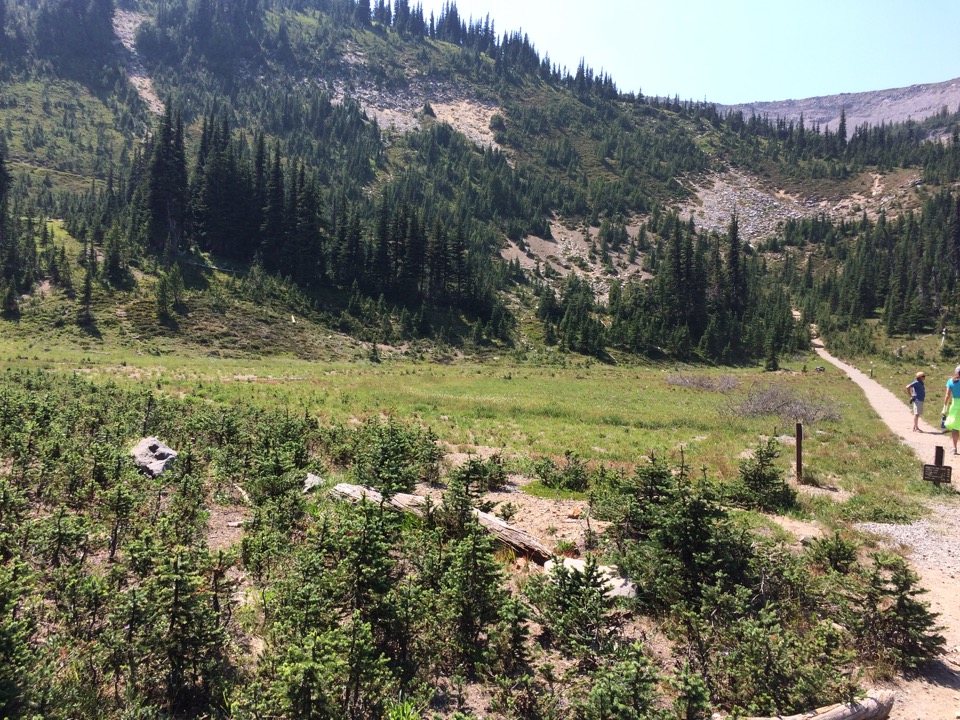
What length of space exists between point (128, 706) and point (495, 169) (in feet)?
617

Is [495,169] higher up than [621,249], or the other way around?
[495,169]

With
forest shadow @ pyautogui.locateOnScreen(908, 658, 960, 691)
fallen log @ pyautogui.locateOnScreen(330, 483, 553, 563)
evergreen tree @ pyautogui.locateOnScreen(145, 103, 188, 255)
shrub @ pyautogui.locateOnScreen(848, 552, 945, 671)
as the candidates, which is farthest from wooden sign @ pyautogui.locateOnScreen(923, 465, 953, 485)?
evergreen tree @ pyautogui.locateOnScreen(145, 103, 188, 255)

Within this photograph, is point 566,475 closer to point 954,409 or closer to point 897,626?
point 897,626

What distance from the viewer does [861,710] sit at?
240 inches

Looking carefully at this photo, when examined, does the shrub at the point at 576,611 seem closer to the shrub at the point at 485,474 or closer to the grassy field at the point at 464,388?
the shrub at the point at 485,474

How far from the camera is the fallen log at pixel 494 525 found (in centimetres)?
1041

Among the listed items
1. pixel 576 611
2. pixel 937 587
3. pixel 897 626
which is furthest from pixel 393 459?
pixel 937 587

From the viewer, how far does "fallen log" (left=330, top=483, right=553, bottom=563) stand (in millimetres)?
10406

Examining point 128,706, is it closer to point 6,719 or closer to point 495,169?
point 6,719

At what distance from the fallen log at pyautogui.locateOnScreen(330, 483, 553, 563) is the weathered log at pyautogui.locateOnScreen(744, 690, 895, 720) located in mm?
5015

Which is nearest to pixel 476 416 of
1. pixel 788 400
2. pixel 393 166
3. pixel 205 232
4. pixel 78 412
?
pixel 78 412

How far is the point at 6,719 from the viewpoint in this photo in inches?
166

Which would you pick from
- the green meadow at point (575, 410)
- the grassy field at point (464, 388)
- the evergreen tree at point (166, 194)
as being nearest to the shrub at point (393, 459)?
the green meadow at point (575, 410)

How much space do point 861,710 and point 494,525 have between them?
21.5 feet
